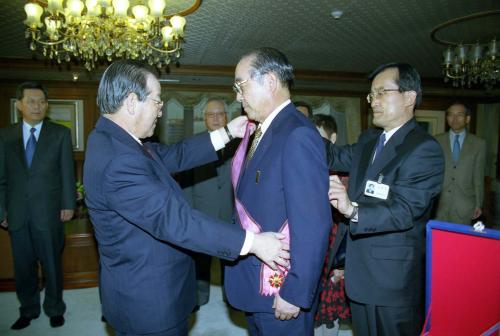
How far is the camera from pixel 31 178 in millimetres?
3092

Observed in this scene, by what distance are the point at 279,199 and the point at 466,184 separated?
3.91 metres

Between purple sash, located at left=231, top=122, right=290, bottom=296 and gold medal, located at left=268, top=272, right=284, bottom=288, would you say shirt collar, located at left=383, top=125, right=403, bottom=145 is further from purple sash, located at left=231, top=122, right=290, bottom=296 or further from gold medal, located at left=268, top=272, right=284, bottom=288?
gold medal, located at left=268, top=272, right=284, bottom=288

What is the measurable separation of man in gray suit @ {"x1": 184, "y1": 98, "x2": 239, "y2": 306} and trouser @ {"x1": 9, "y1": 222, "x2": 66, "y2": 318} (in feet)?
3.98

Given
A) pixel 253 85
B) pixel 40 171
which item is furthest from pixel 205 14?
pixel 253 85

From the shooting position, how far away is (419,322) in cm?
178

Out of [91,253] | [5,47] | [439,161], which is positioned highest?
[5,47]

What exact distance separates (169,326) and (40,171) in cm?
222

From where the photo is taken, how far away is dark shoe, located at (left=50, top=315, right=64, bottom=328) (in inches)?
121

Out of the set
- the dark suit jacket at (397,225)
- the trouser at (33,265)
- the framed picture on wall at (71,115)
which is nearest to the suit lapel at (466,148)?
the dark suit jacket at (397,225)

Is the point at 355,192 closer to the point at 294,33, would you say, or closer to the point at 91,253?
the point at 294,33

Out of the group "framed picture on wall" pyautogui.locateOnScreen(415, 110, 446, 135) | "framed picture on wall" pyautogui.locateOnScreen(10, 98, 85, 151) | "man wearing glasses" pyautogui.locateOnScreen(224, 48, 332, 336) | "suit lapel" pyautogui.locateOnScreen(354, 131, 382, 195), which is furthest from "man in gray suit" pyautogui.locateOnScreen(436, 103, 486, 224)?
"framed picture on wall" pyautogui.locateOnScreen(10, 98, 85, 151)

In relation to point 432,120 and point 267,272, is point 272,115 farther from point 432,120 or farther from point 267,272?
point 432,120

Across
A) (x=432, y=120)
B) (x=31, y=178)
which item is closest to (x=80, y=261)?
(x=31, y=178)

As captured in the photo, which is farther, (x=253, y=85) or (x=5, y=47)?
(x=5, y=47)
